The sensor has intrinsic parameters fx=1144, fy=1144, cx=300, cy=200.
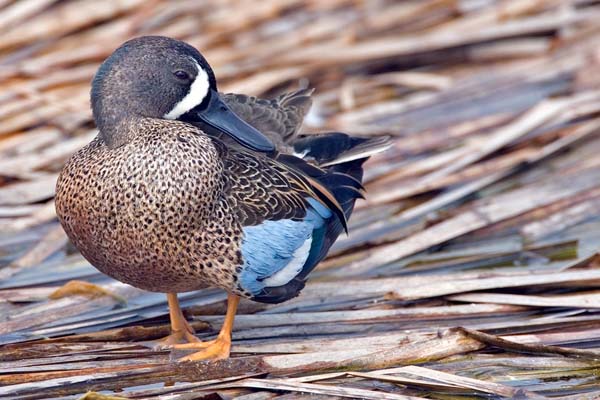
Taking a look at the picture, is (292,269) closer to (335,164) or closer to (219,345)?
(219,345)

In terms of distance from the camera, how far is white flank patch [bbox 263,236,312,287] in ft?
14.5

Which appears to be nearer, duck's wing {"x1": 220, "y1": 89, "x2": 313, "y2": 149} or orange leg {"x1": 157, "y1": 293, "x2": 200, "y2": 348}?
orange leg {"x1": 157, "y1": 293, "x2": 200, "y2": 348}

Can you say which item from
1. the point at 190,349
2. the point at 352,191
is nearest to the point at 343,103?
the point at 352,191

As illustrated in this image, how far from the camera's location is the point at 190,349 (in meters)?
Result: 4.55

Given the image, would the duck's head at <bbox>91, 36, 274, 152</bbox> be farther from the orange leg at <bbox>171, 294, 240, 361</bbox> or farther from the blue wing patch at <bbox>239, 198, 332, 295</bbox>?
the orange leg at <bbox>171, 294, 240, 361</bbox>

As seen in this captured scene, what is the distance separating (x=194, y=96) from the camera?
14.3 feet

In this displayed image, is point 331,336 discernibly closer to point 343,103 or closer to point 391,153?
point 391,153

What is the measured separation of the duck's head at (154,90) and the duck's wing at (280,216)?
5.3 inches

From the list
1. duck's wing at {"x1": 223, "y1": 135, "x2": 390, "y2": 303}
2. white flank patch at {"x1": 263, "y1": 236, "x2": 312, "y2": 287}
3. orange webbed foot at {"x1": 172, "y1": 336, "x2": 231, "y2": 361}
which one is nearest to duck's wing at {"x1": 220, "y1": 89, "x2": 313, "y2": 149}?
duck's wing at {"x1": 223, "y1": 135, "x2": 390, "y2": 303}

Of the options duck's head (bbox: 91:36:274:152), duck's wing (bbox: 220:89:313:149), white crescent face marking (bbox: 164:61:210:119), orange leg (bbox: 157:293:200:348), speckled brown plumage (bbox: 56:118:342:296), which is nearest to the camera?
speckled brown plumage (bbox: 56:118:342:296)

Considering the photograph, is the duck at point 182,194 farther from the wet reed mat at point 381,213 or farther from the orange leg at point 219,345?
the wet reed mat at point 381,213

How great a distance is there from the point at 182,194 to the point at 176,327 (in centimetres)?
76

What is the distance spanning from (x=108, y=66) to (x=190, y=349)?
3.82 feet

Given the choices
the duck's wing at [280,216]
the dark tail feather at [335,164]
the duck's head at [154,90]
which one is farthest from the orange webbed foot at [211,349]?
the duck's head at [154,90]
